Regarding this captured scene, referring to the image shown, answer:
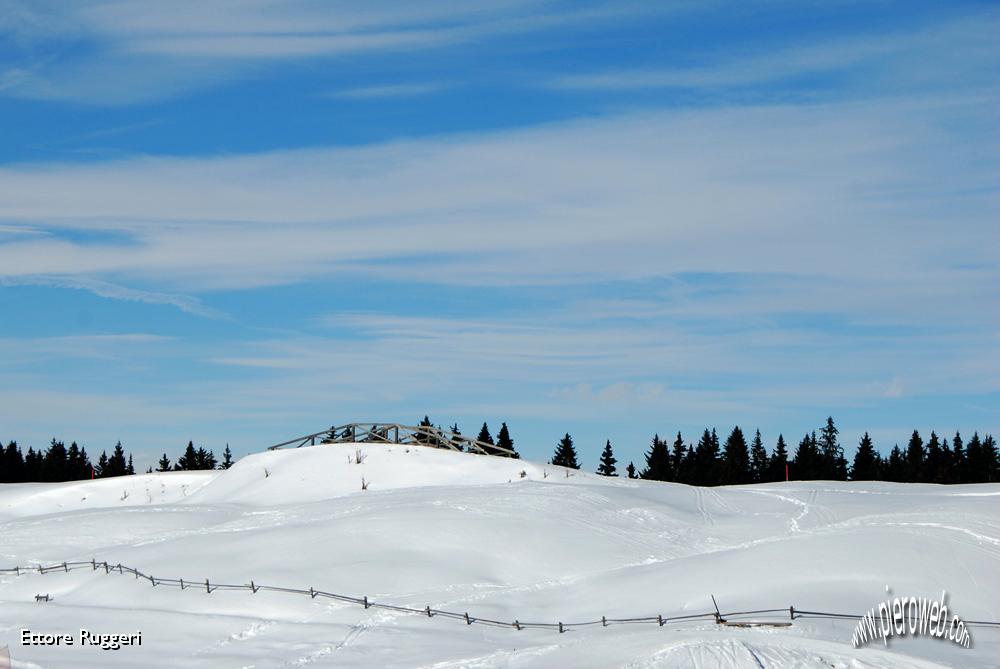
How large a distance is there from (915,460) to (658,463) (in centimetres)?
2553

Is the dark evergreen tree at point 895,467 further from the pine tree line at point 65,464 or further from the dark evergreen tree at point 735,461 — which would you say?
the pine tree line at point 65,464

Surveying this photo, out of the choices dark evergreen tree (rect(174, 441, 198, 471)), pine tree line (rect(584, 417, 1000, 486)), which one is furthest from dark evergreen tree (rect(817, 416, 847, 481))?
dark evergreen tree (rect(174, 441, 198, 471))

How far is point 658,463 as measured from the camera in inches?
4321

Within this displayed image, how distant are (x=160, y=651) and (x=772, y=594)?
14.3m

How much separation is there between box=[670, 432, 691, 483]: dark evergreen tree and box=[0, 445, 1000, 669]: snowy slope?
64586mm

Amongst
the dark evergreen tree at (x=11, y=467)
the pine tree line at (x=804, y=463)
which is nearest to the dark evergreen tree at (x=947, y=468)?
the pine tree line at (x=804, y=463)

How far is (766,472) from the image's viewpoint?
383ft

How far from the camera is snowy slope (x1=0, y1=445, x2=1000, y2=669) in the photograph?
24.4m

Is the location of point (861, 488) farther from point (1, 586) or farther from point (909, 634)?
point (1, 586)

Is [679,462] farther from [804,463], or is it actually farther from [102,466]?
[102,466]

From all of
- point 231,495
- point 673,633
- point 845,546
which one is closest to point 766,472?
point 231,495

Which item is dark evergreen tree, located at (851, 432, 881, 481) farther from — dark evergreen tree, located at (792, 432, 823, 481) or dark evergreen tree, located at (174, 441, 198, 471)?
dark evergreen tree, located at (174, 441, 198, 471)

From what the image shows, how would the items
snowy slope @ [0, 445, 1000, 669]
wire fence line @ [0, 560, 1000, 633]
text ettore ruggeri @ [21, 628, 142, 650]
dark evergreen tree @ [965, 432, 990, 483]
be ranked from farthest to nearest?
dark evergreen tree @ [965, 432, 990, 483]
wire fence line @ [0, 560, 1000, 633]
text ettore ruggeri @ [21, 628, 142, 650]
snowy slope @ [0, 445, 1000, 669]

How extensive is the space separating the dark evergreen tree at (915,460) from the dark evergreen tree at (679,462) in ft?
66.4
